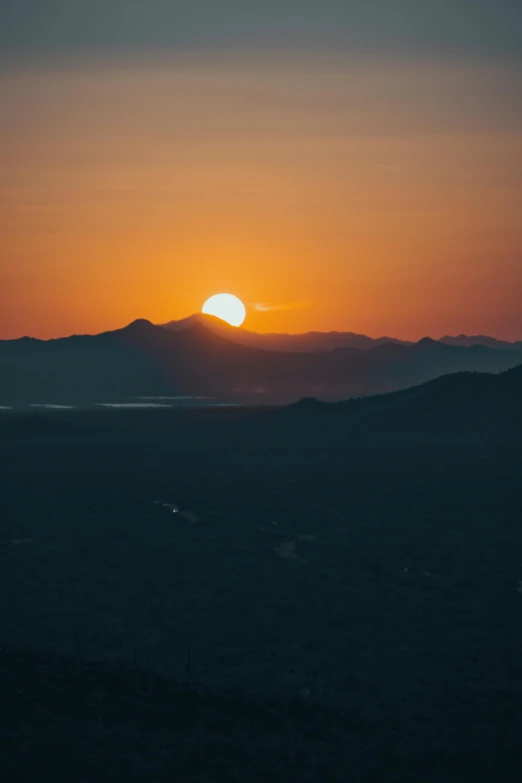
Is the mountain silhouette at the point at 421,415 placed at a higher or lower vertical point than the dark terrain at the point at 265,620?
higher

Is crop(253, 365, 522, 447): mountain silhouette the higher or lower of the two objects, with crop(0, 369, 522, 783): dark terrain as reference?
higher

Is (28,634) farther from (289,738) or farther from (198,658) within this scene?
(289,738)

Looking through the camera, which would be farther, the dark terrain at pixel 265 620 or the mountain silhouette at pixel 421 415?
the mountain silhouette at pixel 421 415

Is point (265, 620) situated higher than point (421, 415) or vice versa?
point (421, 415)

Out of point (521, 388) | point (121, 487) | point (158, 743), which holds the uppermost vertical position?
point (521, 388)

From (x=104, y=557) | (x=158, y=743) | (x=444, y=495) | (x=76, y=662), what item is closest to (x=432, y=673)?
(x=158, y=743)

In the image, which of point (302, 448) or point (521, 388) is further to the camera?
point (521, 388)

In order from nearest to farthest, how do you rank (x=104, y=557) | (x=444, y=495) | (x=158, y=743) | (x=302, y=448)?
(x=158, y=743) < (x=104, y=557) < (x=444, y=495) < (x=302, y=448)

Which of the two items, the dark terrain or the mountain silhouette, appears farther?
the mountain silhouette
